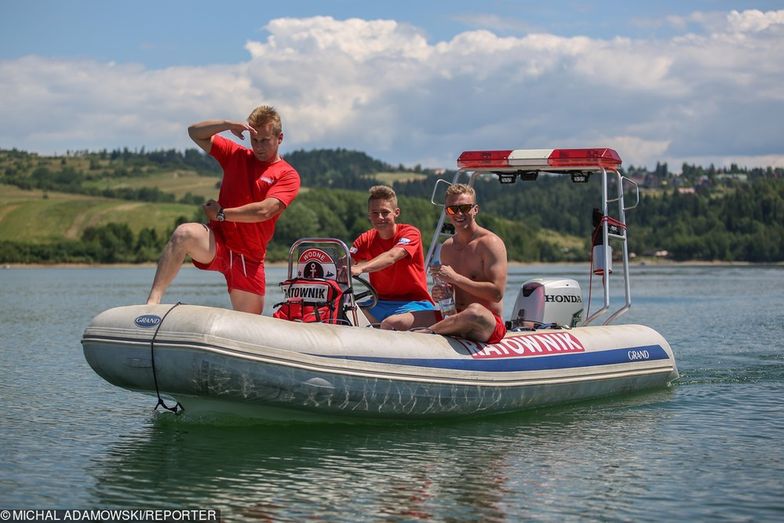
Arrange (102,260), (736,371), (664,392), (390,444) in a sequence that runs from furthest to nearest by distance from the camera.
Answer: (102,260), (736,371), (664,392), (390,444)

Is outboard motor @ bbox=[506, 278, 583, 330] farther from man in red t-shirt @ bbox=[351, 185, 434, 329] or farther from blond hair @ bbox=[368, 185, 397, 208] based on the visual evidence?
blond hair @ bbox=[368, 185, 397, 208]

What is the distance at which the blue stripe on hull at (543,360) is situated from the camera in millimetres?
8906

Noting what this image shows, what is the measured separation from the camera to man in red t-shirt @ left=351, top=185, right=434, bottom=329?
9375 mm

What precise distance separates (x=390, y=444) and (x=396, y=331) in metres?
0.97

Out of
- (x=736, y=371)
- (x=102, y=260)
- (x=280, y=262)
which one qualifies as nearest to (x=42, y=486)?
(x=736, y=371)

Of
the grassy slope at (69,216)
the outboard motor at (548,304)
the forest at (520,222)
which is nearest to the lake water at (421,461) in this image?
the outboard motor at (548,304)

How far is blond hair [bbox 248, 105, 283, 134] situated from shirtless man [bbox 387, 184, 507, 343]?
157cm

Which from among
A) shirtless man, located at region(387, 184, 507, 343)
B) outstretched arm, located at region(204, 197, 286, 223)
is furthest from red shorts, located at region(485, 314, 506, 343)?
outstretched arm, located at region(204, 197, 286, 223)

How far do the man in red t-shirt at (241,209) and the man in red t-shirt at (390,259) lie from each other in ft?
3.27

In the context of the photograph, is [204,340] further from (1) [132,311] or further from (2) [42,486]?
(2) [42,486]

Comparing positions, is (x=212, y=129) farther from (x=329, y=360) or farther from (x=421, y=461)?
(x=421, y=461)

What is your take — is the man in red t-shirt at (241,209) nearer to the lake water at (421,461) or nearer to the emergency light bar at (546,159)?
the lake water at (421,461)

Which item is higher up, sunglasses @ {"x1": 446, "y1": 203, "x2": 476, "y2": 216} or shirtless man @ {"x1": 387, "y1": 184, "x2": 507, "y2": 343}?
sunglasses @ {"x1": 446, "y1": 203, "x2": 476, "y2": 216}

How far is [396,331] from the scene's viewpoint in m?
9.08
